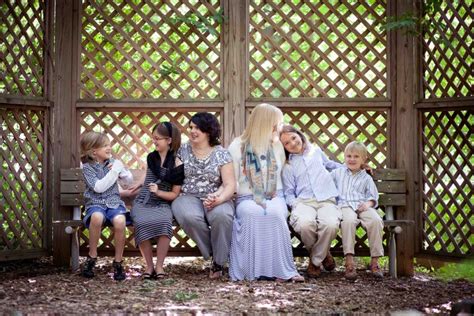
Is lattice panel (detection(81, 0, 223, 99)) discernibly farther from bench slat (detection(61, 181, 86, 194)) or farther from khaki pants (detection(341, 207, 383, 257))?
khaki pants (detection(341, 207, 383, 257))

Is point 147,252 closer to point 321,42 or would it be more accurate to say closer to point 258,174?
point 258,174

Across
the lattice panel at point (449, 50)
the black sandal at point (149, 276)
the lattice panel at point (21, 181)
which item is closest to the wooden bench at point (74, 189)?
the lattice panel at point (21, 181)

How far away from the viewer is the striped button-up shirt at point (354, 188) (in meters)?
6.01

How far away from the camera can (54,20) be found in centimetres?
667

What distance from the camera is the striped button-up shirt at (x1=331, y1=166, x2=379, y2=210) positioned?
19.7ft

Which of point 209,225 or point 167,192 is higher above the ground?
point 167,192

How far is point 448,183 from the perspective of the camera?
6480 mm

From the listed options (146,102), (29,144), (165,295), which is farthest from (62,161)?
(165,295)

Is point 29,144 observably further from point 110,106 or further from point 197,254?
point 197,254

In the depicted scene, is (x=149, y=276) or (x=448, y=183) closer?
(x=149, y=276)

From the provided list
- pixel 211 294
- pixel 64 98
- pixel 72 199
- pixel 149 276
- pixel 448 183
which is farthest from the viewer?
pixel 64 98

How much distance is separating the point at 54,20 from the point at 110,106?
0.95 metres

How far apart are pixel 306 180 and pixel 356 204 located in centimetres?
46

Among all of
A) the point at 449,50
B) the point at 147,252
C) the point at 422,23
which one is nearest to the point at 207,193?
the point at 147,252
